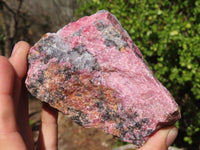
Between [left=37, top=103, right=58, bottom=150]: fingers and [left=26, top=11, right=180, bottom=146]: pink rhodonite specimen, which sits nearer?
[left=26, top=11, right=180, bottom=146]: pink rhodonite specimen

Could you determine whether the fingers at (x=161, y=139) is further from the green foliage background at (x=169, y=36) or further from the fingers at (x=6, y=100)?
the green foliage background at (x=169, y=36)

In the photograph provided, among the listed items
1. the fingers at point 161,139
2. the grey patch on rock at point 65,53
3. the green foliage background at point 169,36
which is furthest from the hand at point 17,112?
the green foliage background at point 169,36

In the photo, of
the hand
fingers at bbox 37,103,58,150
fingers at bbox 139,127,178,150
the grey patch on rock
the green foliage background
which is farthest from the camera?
the green foliage background

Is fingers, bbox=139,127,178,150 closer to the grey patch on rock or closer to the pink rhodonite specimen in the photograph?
the pink rhodonite specimen

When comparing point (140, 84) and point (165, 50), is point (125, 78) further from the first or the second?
point (165, 50)

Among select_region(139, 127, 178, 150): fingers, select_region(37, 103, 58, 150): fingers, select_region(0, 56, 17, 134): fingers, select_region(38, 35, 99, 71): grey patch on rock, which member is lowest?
select_region(37, 103, 58, 150): fingers

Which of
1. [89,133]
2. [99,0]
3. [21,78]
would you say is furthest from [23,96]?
[89,133]

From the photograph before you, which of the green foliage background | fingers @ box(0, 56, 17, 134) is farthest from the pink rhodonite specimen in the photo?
the green foliage background

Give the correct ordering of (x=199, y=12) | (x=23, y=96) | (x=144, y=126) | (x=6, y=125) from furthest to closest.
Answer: (x=199, y=12) → (x=23, y=96) → (x=144, y=126) → (x=6, y=125)
